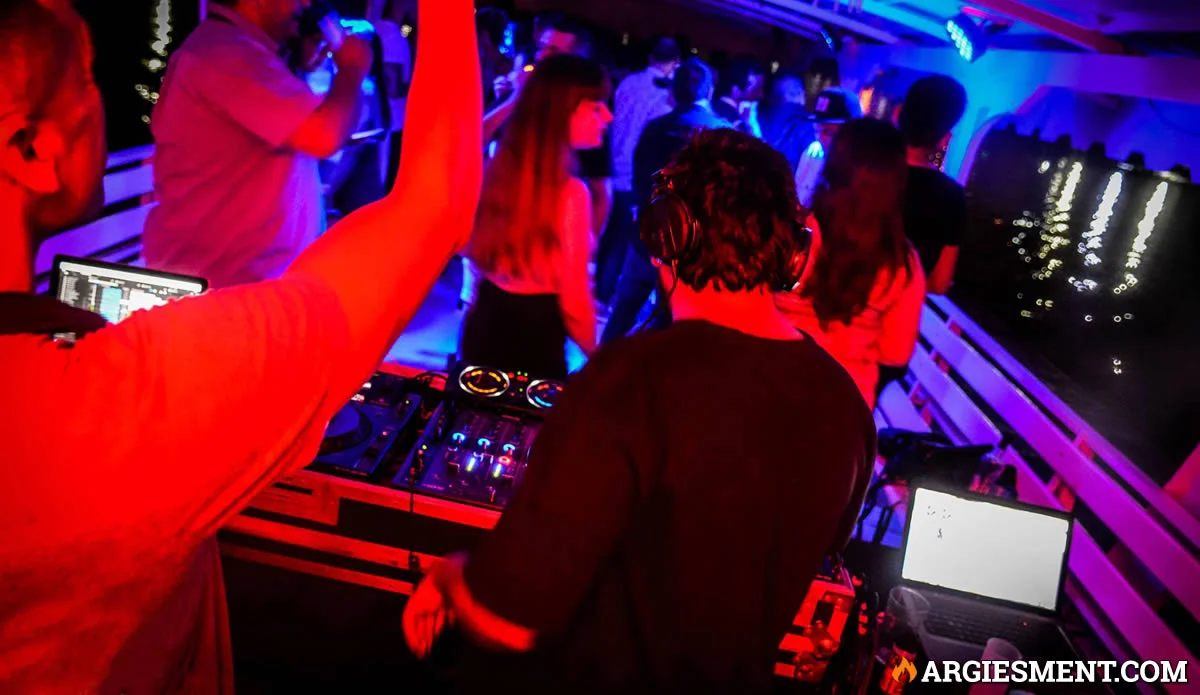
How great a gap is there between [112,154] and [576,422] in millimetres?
3213

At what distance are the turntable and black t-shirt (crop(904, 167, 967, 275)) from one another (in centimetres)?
186

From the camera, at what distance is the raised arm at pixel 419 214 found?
1.85 feet

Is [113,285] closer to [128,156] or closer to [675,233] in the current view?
[675,233]

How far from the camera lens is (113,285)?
66.7 inches

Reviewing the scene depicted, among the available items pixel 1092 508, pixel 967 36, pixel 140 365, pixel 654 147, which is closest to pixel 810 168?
pixel 654 147

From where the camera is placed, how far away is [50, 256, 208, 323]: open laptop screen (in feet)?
5.45

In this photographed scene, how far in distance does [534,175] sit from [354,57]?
0.64 m

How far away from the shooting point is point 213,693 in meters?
0.90

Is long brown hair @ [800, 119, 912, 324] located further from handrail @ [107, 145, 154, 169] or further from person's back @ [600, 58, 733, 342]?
handrail @ [107, 145, 154, 169]

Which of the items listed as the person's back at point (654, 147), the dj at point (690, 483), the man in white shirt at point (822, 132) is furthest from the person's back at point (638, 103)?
the dj at point (690, 483)

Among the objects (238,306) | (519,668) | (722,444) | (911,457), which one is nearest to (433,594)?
(519,668)

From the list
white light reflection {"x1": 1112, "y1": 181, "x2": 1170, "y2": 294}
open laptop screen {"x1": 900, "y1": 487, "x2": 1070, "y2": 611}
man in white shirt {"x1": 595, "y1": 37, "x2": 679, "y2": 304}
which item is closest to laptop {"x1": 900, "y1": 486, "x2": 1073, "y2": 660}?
open laptop screen {"x1": 900, "y1": 487, "x2": 1070, "y2": 611}

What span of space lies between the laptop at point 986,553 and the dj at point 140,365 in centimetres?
196

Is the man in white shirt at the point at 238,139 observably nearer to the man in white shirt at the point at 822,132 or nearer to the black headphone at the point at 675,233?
the black headphone at the point at 675,233
